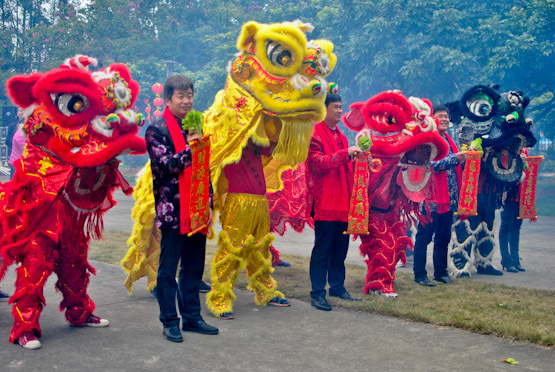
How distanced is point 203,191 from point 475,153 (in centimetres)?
339

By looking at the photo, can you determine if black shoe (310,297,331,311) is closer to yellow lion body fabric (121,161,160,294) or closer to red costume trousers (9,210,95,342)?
yellow lion body fabric (121,161,160,294)

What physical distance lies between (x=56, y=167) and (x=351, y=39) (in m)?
18.8

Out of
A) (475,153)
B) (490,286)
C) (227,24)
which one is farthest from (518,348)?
(227,24)

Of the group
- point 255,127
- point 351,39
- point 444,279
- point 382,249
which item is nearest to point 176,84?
point 255,127

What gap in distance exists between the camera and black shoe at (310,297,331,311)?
5266 mm

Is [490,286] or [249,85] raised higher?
[249,85]

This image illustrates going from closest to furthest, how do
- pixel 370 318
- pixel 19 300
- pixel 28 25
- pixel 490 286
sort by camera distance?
pixel 19 300
pixel 370 318
pixel 490 286
pixel 28 25

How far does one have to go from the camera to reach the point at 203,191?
4.21 metres

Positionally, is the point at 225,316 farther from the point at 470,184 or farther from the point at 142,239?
the point at 470,184

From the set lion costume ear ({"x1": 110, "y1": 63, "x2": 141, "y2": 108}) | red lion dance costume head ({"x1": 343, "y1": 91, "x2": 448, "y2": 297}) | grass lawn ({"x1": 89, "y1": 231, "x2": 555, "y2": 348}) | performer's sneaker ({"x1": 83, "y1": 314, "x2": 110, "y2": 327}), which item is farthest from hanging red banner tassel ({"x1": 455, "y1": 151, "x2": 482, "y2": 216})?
performer's sneaker ({"x1": 83, "y1": 314, "x2": 110, "y2": 327})

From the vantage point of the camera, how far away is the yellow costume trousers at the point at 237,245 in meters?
5.04

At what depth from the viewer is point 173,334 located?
4.24 m

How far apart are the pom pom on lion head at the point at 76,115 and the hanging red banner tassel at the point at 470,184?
3579 millimetres

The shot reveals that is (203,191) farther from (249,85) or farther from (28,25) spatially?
(28,25)
